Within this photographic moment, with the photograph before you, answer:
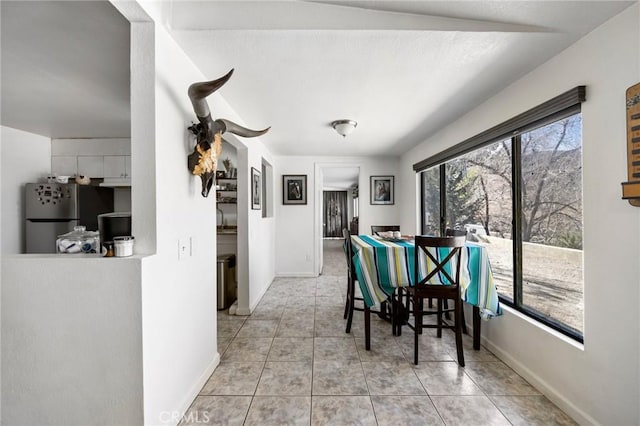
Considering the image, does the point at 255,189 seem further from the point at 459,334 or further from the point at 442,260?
the point at 459,334

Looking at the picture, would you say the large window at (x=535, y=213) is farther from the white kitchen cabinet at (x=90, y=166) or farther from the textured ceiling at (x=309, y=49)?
the white kitchen cabinet at (x=90, y=166)

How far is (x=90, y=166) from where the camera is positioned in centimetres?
354

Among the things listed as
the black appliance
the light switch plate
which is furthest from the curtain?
the black appliance

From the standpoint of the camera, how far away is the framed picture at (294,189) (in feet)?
16.3

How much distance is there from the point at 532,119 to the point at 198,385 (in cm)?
300

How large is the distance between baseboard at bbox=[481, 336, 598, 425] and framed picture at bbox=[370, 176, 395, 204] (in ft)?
10.0

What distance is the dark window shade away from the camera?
5.17 ft

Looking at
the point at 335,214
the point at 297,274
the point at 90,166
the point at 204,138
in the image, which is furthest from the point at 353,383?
the point at 335,214

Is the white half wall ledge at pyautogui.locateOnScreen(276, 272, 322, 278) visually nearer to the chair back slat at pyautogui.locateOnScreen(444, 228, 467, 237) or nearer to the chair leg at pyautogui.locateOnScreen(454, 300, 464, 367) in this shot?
the chair back slat at pyautogui.locateOnScreen(444, 228, 467, 237)

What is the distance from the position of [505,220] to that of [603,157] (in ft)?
3.41

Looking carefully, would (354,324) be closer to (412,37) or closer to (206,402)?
(206,402)

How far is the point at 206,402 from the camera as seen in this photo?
1.72 meters

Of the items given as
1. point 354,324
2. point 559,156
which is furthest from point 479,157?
point 354,324

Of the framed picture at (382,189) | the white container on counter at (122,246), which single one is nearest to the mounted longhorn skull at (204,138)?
the white container on counter at (122,246)
